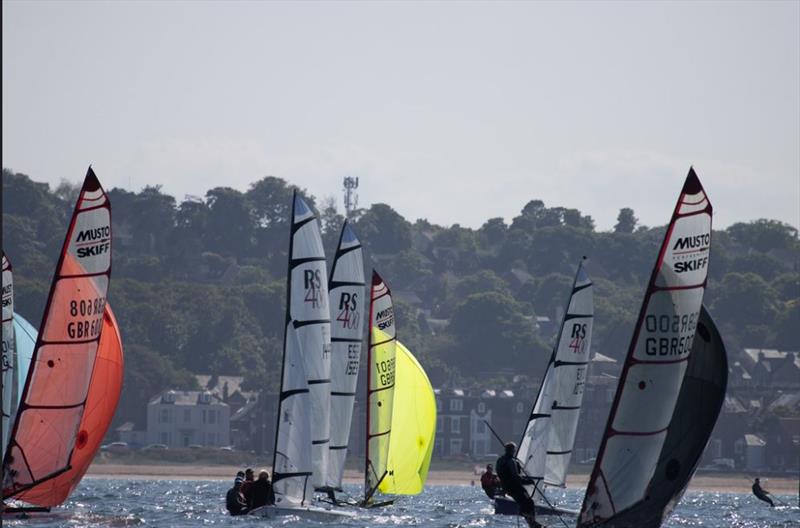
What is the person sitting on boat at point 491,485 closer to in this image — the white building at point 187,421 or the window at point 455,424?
the window at point 455,424

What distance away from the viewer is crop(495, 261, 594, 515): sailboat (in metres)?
37.2

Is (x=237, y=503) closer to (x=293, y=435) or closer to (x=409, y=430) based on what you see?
(x=293, y=435)

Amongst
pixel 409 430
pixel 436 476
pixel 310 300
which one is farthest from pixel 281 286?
pixel 310 300

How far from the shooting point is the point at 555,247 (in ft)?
638

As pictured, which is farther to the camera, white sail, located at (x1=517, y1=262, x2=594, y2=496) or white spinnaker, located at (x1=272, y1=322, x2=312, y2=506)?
white sail, located at (x1=517, y1=262, x2=594, y2=496)

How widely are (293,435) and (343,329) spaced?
18.5 ft

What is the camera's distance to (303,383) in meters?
30.2

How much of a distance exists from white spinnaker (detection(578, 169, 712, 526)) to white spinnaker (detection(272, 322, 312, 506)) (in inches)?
345

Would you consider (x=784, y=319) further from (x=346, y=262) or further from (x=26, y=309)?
(x=346, y=262)

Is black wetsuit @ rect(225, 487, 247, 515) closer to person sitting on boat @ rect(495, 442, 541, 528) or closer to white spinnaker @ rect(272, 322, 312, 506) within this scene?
white spinnaker @ rect(272, 322, 312, 506)

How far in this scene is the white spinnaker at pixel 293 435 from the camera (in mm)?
30125

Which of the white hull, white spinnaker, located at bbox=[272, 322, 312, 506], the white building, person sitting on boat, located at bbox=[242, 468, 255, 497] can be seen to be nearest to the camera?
the white hull

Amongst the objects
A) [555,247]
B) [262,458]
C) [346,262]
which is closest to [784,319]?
[555,247]

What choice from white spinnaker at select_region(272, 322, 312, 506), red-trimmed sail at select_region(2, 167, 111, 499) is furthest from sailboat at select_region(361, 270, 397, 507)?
red-trimmed sail at select_region(2, 167, 111, 499)
